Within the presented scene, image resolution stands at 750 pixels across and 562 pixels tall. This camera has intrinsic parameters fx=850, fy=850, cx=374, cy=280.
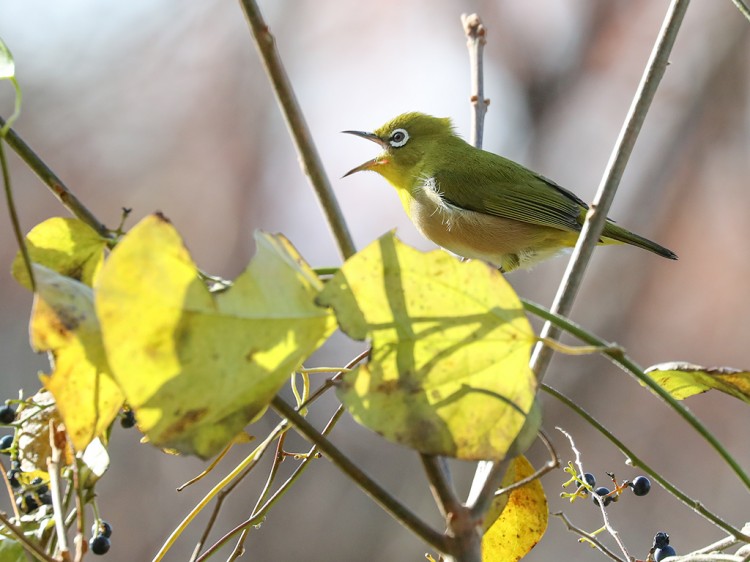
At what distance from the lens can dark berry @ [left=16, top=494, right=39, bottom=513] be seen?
1205 mm

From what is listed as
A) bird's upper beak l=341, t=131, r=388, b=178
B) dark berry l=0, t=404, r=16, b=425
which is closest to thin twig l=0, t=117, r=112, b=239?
dark berry l=0, t=404, r=16, b=425

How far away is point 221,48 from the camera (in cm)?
648

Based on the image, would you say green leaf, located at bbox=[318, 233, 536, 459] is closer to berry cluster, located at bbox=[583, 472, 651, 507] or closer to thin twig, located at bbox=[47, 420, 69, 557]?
thin twig, located at bbox=[47, 420, 69, 557]

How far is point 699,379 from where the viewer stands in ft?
3.24

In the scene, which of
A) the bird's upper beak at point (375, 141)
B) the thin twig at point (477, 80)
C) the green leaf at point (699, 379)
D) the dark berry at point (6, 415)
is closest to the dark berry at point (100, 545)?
the dark berry at point (6, 415)

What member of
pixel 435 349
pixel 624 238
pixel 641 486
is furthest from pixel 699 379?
pixel 624 238

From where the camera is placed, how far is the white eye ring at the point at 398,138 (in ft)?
12.0

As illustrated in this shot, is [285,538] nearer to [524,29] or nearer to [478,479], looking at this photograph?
[524,29]

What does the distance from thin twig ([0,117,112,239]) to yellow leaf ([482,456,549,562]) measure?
2.00 feet

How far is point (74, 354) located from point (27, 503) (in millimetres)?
598

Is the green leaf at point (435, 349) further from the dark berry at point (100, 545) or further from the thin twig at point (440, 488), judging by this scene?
the dark berry at point (100, 545)

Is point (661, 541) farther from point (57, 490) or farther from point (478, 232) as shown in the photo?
point (478, 232)

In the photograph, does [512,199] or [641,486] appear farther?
[512,199]

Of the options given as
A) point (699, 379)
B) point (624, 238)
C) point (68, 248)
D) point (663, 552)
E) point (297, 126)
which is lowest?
point (663, 552)
